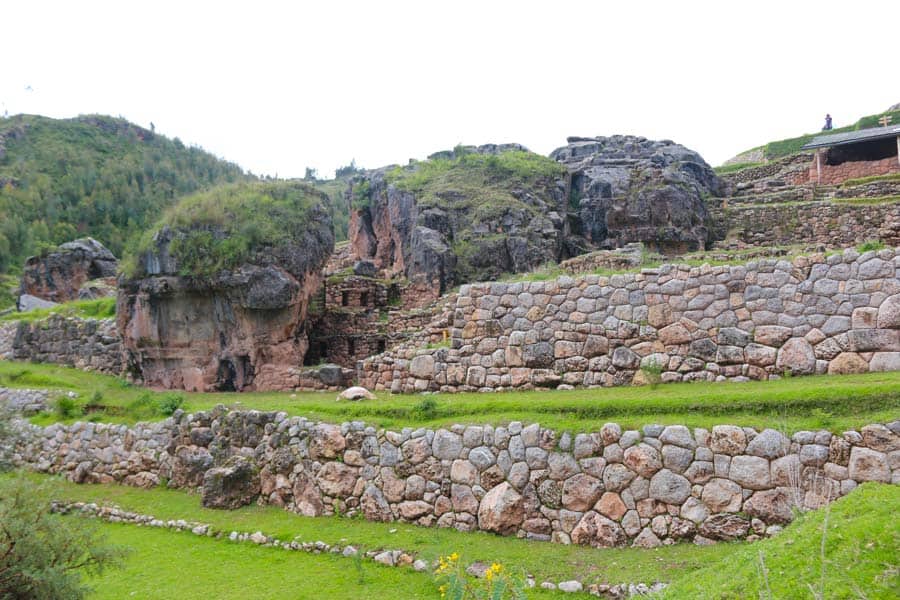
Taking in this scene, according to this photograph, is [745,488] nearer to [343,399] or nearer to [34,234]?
[343,399]

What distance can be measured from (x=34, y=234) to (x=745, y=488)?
179 ft

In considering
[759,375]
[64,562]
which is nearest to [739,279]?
[759,375]

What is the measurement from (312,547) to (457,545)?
2362 mm

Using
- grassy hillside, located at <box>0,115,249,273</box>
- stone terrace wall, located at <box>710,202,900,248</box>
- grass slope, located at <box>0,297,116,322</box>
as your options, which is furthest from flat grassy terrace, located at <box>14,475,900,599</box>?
grassy hillside, located at <box>0,115,249,273</box>

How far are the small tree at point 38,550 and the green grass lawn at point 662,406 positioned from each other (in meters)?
4.74

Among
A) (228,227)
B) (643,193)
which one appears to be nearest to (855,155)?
(643,193)

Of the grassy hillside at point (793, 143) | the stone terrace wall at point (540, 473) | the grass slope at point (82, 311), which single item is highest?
the grassy hillside at point (793, 143)

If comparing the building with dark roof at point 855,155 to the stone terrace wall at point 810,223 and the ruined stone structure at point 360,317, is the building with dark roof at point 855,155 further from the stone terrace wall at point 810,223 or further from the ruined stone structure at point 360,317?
the ruined stone structure at point 360,317

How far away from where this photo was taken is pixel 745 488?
784cm

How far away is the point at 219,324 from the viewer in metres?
17.2

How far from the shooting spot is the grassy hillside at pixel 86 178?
49.4 metres

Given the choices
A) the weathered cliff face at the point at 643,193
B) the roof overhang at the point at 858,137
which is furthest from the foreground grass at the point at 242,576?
the roof overhang at the point at 858,137

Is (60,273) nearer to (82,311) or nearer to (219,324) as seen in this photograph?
(82,311)

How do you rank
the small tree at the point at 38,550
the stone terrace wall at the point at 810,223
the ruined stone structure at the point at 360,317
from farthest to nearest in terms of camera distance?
the ruined stone structure at the point at 360,317, the stone terrace wall at the point at 810,223, the small tree at the point at 38,550
